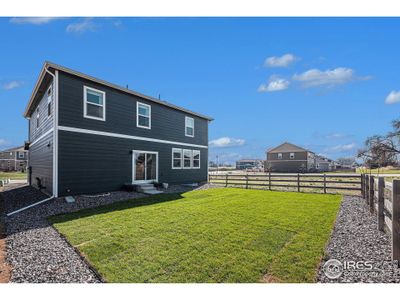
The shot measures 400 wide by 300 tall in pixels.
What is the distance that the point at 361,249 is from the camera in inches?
172

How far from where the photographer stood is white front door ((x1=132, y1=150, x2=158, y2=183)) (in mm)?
12953

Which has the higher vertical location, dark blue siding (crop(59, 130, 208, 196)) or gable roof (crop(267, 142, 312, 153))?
gable roof (crop(267, 142, 312, 153))

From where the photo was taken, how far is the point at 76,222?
639 cm

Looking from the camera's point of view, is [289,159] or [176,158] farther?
[289,159]

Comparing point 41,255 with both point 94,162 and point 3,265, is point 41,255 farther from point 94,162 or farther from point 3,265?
point 94,162

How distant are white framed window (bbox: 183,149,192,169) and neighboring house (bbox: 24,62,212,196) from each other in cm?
13

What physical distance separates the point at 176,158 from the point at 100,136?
5.87m

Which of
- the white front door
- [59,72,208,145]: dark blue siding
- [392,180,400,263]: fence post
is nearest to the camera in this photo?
[392,180,400,263]: fence post

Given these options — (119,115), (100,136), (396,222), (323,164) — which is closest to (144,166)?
(119,115)

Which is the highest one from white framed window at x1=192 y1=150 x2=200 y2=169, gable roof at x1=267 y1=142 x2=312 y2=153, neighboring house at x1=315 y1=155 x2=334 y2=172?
gable roof at x1=267 y1=142 x2=312 y2=153

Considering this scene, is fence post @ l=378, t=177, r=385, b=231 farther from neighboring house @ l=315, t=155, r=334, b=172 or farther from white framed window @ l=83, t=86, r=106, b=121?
neighboring house @ l=315, t=155, r=334, b=172

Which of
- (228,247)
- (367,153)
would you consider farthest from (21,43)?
(367,153)

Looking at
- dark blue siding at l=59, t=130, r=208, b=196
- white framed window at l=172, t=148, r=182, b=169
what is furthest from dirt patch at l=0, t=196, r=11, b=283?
white framed window at l=172, t=148, r=182, b=169
